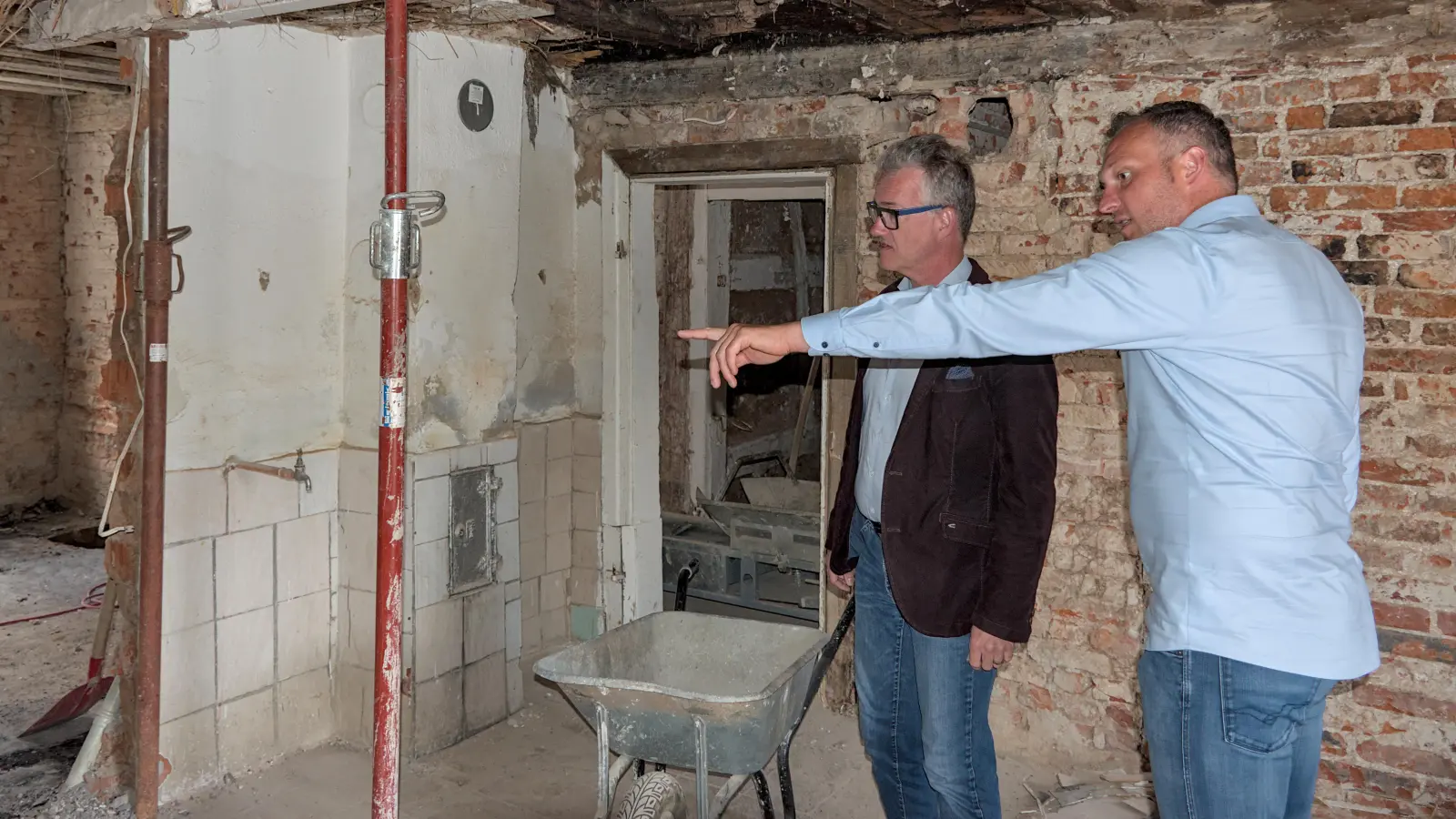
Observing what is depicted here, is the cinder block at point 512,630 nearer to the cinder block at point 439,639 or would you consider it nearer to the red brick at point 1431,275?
the cinder block at point 439,639

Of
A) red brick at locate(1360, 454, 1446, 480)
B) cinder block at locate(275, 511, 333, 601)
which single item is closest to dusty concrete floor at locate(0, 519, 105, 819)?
cinder block at locate(275, 511, 333, 601)

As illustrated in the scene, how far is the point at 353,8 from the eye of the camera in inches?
135

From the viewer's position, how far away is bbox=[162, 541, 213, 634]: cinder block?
3393mm

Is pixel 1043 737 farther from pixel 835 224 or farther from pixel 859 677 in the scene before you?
pixel 835 224

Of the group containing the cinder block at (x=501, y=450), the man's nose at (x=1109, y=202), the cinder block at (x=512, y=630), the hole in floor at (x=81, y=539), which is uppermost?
the man's nose at (x=1109, y=202)

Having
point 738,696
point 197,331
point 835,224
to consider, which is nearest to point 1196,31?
point 835,224

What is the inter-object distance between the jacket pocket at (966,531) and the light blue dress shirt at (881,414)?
176mm

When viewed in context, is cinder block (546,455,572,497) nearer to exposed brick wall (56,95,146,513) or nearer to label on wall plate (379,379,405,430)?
label on wall plate (379,379,405,430)

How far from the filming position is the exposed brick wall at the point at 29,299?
6590 mm

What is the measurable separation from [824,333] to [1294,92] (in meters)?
2.03

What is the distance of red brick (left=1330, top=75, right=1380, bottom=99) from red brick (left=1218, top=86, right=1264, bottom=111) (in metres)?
0.19

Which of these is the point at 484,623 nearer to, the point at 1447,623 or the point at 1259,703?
the point at 1259,703

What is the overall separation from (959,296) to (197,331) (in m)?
2.54

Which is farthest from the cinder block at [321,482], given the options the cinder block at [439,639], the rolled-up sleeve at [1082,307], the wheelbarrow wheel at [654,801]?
the rolled-up sleeve at [1082,307]
